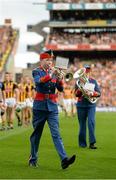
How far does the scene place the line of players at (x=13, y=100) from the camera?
23.4 meters

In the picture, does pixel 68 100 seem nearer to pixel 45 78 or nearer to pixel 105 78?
pixel 105 78

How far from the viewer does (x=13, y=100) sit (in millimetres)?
24656

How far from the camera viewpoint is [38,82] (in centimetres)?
1167

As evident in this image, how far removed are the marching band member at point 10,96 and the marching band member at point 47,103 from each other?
1177cm

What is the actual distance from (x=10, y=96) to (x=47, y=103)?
42.6 feet

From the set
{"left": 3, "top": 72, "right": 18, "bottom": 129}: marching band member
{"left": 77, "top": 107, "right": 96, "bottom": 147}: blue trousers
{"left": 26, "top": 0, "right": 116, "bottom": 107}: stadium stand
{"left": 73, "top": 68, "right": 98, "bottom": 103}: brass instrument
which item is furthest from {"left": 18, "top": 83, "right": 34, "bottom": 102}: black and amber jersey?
{"left": 26, "top": 0, "right": 116, "bottom": 107}: stadium stand

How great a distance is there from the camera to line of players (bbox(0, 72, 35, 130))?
23359mm

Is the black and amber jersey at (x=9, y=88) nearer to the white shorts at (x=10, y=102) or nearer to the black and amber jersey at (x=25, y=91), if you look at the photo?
the white shorts at (x=10, y=102)

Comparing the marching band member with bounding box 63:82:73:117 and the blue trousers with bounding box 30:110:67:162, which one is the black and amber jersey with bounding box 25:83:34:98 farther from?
the blue trousers with bounding box 30:110:67:162

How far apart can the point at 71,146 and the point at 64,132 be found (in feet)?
18.1

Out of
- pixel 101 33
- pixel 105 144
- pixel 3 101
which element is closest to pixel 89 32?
pixel 101 33

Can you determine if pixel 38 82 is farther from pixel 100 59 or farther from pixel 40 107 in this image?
pixel 100 59

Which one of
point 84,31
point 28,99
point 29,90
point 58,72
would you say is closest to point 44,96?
point 58,72

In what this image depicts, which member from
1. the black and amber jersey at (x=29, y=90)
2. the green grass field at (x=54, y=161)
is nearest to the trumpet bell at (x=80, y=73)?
the green grass field at (x=54, y=161)
